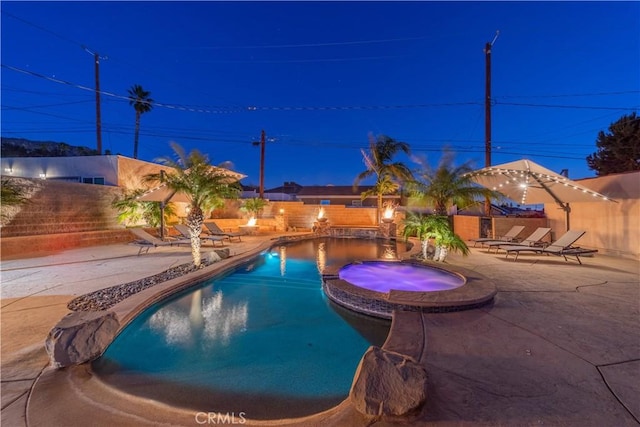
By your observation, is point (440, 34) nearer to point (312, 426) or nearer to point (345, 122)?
point (312, 426)

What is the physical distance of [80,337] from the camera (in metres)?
3.07

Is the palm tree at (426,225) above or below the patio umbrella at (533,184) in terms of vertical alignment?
below

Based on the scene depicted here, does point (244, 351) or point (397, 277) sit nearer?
point (244, 351)

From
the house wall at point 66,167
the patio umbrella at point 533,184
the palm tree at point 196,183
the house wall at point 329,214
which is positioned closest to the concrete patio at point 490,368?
the palm tree at point 196,183

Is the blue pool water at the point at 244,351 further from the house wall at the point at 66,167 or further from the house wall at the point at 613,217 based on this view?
the house wall at the point at 66,167

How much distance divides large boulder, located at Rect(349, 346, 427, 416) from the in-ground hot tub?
2206 millimetres

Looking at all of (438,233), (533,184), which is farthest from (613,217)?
(438,233)

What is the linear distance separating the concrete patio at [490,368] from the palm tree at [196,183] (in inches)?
114

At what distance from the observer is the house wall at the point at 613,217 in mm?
8391

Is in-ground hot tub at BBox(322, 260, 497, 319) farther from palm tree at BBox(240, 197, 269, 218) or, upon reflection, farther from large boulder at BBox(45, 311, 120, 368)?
palm tree at BBox(240, 197, 269, 218)

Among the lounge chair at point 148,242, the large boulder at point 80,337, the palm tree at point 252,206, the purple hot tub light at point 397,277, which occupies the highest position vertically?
the palm tree at point 252,206

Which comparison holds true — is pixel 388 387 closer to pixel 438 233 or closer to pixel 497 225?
pixel 438 233

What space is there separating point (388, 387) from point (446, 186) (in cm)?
736

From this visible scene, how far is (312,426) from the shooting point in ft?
6.97
